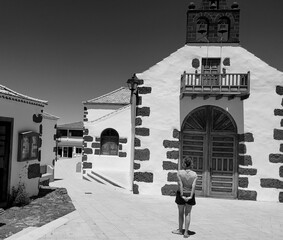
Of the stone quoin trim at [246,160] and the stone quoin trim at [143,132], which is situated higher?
the stone quoin trim at [143,132]

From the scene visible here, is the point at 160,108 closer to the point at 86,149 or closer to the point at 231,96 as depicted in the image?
the point at 231,96

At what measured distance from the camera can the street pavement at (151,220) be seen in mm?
4797

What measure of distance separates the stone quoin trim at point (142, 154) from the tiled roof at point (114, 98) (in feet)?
31.4

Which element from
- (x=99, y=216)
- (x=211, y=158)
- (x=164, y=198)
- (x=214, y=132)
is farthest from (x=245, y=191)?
(x=99, y=216)

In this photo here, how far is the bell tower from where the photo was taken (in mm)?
9156

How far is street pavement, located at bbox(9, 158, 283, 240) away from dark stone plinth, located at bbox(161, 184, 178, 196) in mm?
278

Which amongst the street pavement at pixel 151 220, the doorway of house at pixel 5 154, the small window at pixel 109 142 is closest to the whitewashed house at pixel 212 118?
the street pavement at pixel 151 220

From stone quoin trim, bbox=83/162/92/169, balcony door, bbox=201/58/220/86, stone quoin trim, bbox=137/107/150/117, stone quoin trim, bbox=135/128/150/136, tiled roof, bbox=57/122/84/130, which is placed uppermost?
balcony door, bbox=201/58/220/86

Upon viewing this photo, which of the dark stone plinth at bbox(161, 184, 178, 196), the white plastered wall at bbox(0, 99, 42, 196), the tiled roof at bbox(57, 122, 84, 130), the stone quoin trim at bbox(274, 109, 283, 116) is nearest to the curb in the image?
the white plastered wall at bbox(0, 99, 42, 196)

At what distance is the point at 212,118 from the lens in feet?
29.9

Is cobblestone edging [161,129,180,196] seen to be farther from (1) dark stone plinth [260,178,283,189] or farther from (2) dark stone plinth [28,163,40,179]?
(2) dark stone plinth [28,163,40,179]

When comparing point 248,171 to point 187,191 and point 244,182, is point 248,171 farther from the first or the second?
point 187,191

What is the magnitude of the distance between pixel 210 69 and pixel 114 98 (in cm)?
1071

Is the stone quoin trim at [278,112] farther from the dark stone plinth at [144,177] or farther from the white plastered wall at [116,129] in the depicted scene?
the white plastered wall at [116,129]
